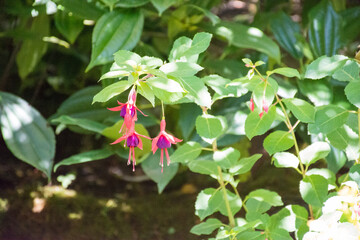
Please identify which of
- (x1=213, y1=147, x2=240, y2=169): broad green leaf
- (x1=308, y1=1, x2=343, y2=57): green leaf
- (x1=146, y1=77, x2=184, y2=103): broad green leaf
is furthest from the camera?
(x1=308, y1=1, x2=343, y2=57): green leaf

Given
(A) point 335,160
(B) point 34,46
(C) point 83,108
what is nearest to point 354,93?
(A) point 335,160

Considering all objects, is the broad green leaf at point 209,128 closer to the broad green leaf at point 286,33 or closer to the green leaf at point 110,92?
the green leaf at point 110,92

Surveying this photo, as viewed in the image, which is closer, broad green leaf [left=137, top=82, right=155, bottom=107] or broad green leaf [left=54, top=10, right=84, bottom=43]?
broad green leaf [left=137, top=82, right=155, bottom=107]

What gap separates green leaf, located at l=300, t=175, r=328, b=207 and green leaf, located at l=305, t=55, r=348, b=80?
0.60 ft

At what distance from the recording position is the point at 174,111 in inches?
61.1

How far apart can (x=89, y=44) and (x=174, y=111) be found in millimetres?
470

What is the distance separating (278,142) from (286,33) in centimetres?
66

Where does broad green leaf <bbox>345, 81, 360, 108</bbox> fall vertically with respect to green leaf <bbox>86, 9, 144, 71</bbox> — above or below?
above

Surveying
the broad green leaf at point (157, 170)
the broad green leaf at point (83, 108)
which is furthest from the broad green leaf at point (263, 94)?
the broad green leaf at point (83, 108)

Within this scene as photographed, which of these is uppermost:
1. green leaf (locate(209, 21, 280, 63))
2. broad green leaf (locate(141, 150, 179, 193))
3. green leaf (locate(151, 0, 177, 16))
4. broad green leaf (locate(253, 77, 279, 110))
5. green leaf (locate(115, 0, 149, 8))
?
broad green leaf (locate(253, 77, 279, 110))

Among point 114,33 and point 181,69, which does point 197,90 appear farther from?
point 114,33

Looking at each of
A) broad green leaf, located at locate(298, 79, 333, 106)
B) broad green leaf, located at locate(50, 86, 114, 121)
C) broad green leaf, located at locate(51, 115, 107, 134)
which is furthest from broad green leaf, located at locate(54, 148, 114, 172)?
broad green leaf, located at locate(298, 79, 333, 106)

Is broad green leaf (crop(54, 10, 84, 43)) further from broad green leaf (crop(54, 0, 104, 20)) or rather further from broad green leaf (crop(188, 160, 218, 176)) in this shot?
broad green leaf (crop(188, 160, 218, 176))

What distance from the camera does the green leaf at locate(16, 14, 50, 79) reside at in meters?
1.58
